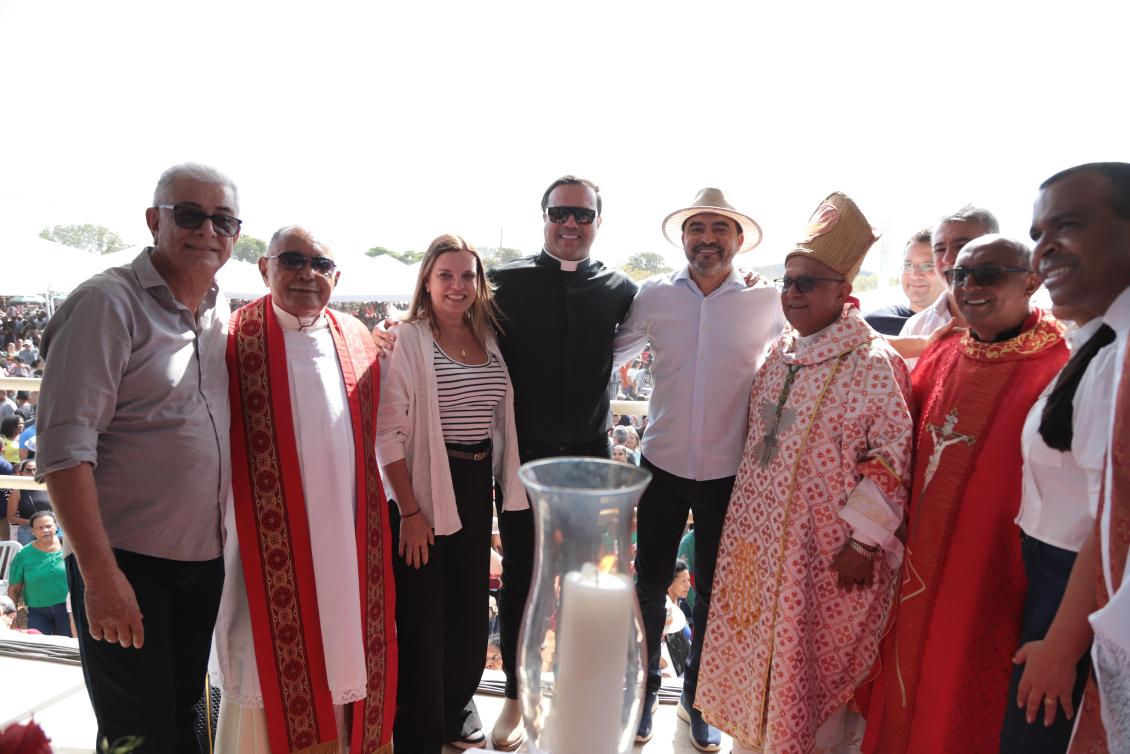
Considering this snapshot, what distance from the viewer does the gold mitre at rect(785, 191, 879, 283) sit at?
2.44 meters

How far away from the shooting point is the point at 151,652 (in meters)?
1.99

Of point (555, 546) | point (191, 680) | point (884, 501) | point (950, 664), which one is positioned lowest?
point (191, 680)

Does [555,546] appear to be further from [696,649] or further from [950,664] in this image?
[696,649]

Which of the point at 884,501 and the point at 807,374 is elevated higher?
the point at 807,374

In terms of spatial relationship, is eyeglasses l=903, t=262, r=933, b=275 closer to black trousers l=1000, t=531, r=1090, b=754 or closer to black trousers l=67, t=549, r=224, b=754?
black trousers l=1000, t=531, r=1090, b=754

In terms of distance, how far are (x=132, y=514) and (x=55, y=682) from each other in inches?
85.5

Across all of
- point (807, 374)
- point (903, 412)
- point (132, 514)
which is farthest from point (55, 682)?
point (903, 412)

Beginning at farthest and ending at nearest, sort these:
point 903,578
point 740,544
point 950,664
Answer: point 740,544 < point 903,578 < point 950,664

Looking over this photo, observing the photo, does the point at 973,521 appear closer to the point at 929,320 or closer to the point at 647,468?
the point at 647,468

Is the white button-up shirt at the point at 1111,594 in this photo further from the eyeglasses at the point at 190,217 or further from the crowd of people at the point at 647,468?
the eyeglasses at the point at 190,217

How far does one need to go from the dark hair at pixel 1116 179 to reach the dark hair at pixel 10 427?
982cm

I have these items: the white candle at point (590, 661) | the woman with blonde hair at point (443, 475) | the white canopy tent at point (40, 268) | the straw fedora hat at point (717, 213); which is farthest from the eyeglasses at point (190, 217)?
the white canopy tent at point (40, 268)

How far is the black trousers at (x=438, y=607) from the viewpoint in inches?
105

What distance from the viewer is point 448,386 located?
105 inches
